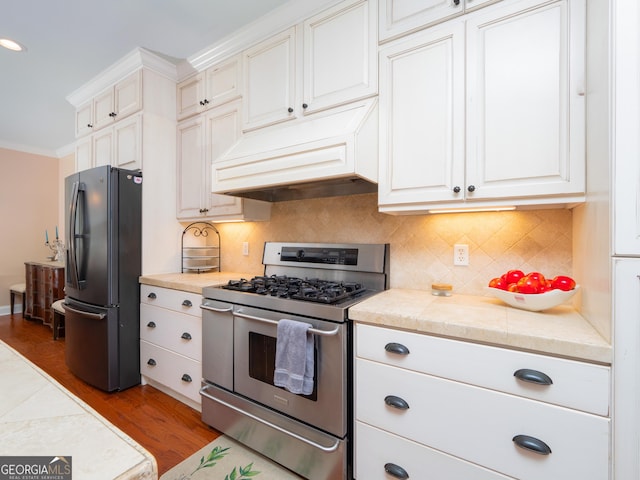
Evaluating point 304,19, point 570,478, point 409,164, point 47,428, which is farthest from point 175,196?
point 570,478

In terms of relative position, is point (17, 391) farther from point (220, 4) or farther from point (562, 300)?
point (220, 4)

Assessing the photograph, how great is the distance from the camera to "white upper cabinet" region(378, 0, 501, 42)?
1411mm

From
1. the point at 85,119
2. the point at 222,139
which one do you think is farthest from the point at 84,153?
the point at 222,139

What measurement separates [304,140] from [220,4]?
106cm

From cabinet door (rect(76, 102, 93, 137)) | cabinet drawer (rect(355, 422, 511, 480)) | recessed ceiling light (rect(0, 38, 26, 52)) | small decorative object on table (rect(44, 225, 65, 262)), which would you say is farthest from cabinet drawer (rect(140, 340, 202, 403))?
small decorative object on table (rect(44, 225, 65, 262))

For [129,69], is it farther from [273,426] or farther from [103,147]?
[273,426]

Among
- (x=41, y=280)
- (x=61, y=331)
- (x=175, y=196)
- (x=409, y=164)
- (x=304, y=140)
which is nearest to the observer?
(x=409, y=164)

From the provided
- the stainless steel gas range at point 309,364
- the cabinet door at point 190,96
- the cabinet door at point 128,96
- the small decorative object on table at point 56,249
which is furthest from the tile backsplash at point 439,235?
the small decorative object on table at point 56,249

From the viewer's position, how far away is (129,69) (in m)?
2.54

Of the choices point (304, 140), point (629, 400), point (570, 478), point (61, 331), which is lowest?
point (61, 331)

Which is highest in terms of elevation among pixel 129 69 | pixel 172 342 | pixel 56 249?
pixel 129 69

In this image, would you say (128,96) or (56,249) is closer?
(128,96)

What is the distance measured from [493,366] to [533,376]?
12 centimetres

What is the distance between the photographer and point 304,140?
1.69m
